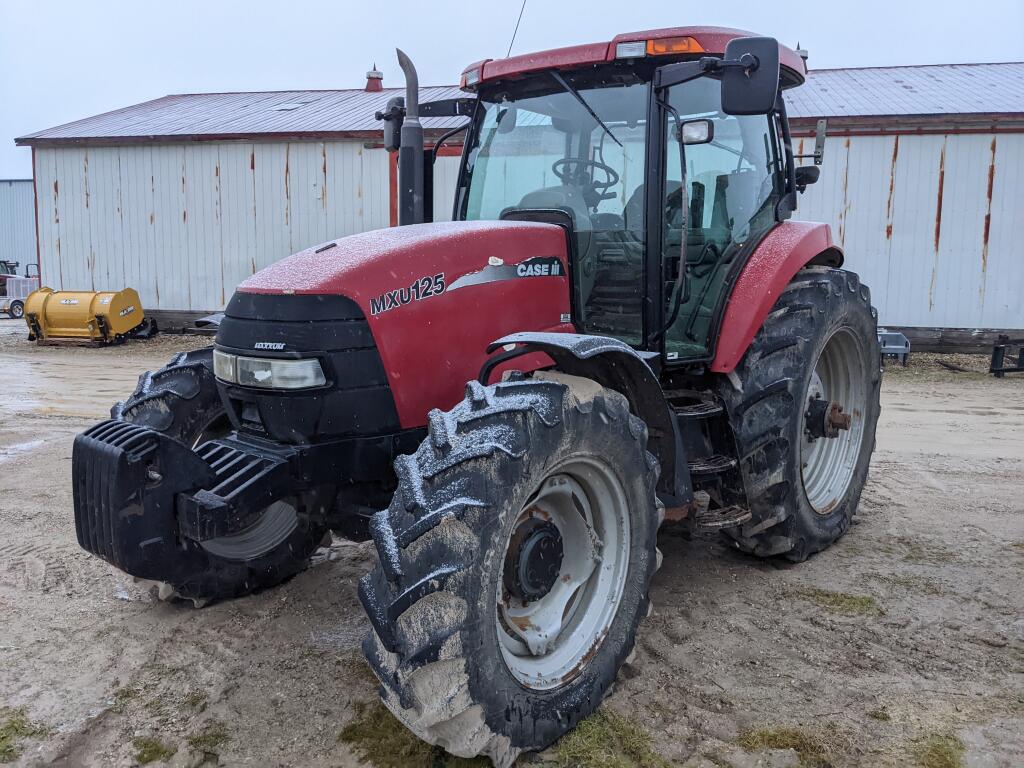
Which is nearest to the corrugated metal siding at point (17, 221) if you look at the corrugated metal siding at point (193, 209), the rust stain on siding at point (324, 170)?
the corrugated metal siding at point (193, 209)

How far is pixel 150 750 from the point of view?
2611 mm

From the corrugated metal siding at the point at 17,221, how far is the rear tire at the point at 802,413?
35092mm

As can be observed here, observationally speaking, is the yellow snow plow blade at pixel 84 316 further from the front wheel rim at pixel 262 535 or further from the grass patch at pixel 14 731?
the grass patch at pixel 14 731

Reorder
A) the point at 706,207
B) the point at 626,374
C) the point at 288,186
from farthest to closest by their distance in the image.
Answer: the point at 288,186
the point at 706,207
the point at 626,374

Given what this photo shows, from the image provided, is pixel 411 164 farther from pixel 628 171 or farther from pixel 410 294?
pixel 410 294

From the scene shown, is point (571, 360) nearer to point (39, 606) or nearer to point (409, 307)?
point (409, 307)

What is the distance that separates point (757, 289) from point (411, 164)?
163 cm

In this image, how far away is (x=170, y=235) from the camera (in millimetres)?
15078

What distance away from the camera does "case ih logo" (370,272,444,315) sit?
2.77 metres

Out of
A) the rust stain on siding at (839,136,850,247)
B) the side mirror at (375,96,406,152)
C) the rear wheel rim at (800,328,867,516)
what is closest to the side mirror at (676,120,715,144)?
the side mirror at (375,96,406,152)

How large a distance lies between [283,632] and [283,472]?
37.4 inches

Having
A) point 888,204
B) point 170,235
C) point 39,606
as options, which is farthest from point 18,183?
point 39,606

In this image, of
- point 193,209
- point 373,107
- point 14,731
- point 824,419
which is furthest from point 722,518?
point 373,107

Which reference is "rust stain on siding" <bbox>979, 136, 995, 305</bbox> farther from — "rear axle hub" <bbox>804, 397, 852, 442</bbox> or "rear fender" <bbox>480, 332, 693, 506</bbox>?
"rear fender" <bbox>480, 332, 693, 506</bbox>
